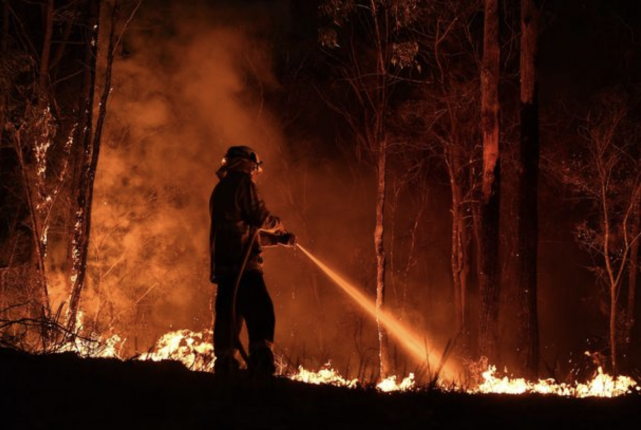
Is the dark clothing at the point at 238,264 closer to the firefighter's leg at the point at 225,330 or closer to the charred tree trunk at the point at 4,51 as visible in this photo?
the firefighter's leg at the point at 225,330

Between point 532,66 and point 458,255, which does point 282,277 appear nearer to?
point 458,255

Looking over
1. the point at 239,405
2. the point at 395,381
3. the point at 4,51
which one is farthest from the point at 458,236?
the point at 239,405

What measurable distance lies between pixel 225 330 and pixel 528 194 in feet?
24.6

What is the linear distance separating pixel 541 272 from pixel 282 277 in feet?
34.3

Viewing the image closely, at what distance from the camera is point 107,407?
3.88 m

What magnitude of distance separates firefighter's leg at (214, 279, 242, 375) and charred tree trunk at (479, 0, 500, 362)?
22.1ft

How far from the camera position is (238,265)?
600cm

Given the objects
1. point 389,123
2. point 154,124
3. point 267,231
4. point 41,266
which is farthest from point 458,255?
point 267,231

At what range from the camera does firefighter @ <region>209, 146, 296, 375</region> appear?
589cm

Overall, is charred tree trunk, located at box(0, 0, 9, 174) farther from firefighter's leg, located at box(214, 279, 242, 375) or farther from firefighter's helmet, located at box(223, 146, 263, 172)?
firefighter's leg, located at box(214, 279, 242, 375)

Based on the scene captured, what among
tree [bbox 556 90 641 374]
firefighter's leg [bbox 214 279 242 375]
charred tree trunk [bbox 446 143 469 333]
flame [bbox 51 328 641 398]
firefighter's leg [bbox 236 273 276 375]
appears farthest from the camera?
charred tree trunk [bbox 446 143 469 333]

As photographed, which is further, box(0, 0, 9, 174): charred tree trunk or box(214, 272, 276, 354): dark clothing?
box(0, 0, 9, 174): charred tree trunk

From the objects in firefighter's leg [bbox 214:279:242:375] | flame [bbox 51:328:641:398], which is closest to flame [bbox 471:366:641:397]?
flame [bbox 51:328:641:398]

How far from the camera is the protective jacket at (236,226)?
19.8ft
